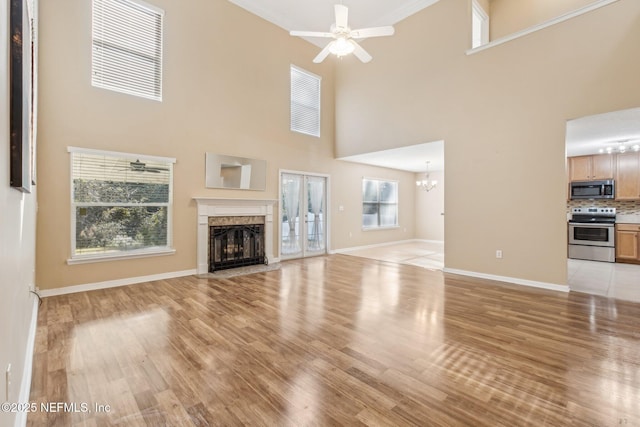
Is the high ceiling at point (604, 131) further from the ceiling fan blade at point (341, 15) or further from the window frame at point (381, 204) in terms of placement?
the window frame at point (381, 204)

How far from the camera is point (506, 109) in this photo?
4.76 m

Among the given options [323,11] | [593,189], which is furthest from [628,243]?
[323,11]

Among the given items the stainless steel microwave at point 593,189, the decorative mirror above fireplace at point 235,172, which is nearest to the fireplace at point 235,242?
the decorative mirror above fireplace at point 235,172

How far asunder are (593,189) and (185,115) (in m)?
8.75

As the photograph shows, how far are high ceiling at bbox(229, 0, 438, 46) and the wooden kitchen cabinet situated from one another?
6.21m

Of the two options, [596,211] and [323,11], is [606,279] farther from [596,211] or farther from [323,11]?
[323,11]

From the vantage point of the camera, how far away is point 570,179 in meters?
6.95

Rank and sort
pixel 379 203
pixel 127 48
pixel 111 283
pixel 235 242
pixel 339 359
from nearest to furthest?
pixel 339 359 < pixel 111 283 < pixel 127 48 < pixel 235 242 < pixel 379 203

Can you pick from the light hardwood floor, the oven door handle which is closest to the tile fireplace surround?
the light hardwood floor

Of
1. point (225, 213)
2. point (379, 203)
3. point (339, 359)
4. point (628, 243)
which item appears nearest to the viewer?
point (339, 359)

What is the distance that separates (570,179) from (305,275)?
677 centimetres

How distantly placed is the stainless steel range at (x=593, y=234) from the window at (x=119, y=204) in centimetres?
869

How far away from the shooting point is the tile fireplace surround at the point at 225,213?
17.4ft

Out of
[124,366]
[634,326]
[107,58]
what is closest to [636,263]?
[634,326]
